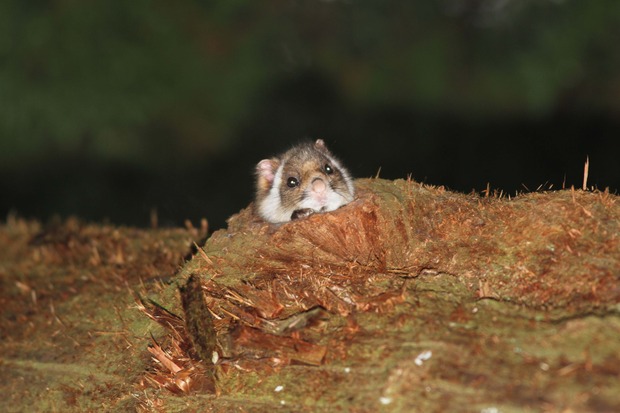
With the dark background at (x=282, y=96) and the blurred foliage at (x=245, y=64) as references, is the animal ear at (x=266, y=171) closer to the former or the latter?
the dark background at (x=282, y=96)

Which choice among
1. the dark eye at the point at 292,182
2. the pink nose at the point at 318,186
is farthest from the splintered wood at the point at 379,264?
the dark eye at the point at 292,182

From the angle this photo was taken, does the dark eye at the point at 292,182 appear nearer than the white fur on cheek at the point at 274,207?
No

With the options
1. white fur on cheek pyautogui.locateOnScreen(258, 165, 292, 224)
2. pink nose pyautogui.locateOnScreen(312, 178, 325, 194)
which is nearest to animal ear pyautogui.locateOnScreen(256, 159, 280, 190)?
white fur on cheek pyautogui.locateOnScreen(258, 165, 292, 224)

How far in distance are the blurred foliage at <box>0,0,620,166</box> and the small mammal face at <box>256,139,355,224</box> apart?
5257 millimetres

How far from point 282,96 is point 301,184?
21.5ft

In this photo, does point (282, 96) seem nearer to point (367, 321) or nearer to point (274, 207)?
point (274, 207)

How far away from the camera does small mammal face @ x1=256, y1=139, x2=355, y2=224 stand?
4.49 m

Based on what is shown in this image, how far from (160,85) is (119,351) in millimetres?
6741

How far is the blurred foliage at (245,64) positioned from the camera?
939 centimetres

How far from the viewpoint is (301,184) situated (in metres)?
4.75

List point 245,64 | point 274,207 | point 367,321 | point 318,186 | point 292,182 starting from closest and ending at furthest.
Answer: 1. point 367,321
2. point 318,186
3. point 274,207
4. point 292,182
5. point 245,64

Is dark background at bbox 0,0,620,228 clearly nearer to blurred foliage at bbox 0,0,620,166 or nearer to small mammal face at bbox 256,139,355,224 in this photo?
blurred foliage at bbox 0,0,620,166

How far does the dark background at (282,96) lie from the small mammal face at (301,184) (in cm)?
405

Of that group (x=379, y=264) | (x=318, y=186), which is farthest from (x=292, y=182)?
(x=379, y=264)
